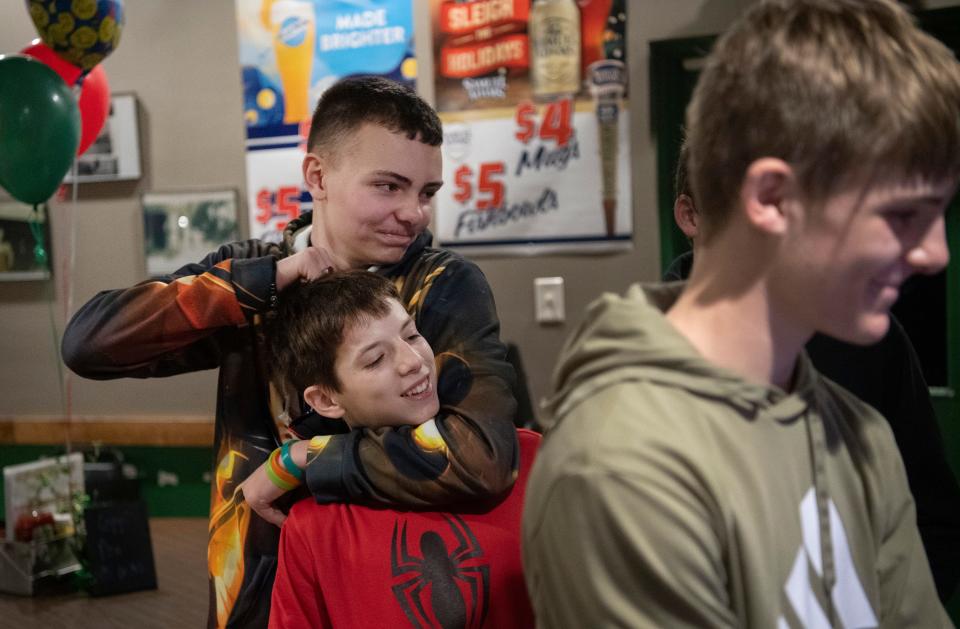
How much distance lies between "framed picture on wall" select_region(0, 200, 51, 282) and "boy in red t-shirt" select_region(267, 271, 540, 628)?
11.0 feet

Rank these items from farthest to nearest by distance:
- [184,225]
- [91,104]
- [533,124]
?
[184,225], [533,124], [91,104]

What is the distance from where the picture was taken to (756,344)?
2.77ft

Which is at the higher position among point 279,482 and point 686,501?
point 686,501

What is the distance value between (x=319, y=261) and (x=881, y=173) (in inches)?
33.0

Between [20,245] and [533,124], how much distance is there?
98.6 inches

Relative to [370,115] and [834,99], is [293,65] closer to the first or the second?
[370,115]

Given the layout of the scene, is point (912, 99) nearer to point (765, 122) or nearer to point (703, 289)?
point (765, 122)

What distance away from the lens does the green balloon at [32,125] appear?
2.77 metres

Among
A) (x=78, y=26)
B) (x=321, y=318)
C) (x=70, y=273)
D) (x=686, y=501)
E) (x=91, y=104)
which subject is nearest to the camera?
(x=686, y=501)

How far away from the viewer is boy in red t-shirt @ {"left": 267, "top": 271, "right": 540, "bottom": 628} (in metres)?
1.25

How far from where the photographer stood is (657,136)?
3.47m

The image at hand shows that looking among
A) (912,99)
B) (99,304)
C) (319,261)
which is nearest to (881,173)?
(912,99)

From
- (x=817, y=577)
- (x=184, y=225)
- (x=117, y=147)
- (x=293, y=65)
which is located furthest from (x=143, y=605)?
(x=817, y=577)

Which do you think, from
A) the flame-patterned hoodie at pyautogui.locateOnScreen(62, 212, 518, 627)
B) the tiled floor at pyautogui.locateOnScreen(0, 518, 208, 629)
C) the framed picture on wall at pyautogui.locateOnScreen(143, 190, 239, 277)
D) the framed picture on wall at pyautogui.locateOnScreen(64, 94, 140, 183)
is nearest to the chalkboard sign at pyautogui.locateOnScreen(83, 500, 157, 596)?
the tiled floor at pyautogui.locateOnScreen(0, 518, 208, 629)
